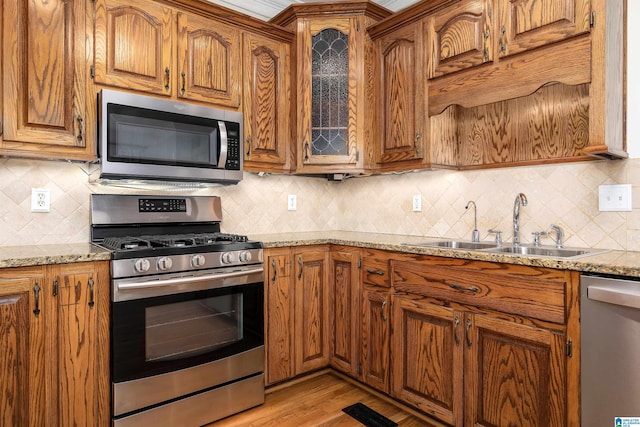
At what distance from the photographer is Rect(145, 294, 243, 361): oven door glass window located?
6.20 feet

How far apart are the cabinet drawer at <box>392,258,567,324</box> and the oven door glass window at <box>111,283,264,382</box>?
87 cm

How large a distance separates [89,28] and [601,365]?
2.71m

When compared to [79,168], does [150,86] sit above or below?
above

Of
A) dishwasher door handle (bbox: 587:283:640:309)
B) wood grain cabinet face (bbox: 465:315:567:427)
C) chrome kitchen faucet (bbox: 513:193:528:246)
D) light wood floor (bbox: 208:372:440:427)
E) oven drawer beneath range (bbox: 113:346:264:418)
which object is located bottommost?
light wood floor (bbox: 208:372:440:427)

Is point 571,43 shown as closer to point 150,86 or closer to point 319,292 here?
point 319,292

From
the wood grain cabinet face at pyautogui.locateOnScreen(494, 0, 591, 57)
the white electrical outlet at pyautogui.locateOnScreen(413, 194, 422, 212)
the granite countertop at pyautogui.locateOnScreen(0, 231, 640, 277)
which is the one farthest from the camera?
the white electrical outlet at pyautogui.locateOnScreen(413, 194, 422, 212)

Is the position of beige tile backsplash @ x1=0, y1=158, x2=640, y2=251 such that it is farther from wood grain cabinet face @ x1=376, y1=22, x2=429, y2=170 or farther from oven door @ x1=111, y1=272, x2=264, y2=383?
oven door @ x1=111, y1=272, x2=264, y2=383

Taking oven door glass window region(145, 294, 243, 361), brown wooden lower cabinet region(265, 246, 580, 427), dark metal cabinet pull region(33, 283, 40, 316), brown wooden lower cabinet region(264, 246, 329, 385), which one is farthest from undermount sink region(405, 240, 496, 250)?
dark metal cabinet pull region(33, 283, 40, 316)

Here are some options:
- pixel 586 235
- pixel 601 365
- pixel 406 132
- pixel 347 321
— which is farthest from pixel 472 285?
pixel 406 132

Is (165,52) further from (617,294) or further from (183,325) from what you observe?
(617,294)

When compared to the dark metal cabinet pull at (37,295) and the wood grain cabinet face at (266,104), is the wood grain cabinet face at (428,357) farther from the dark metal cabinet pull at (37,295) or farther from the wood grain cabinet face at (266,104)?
the dark metal cabinet pull at (37,295)

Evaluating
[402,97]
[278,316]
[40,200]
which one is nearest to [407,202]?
[402,97]

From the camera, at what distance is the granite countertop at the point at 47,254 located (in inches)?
62.0

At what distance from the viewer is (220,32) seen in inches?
94.9
